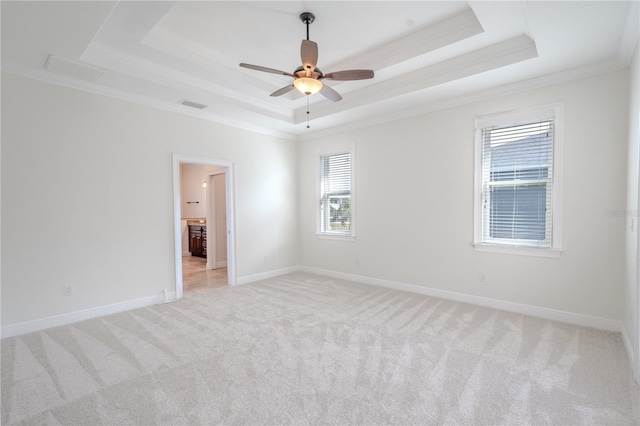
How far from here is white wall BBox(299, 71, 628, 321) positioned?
10.5ft

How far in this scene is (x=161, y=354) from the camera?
2775 mm

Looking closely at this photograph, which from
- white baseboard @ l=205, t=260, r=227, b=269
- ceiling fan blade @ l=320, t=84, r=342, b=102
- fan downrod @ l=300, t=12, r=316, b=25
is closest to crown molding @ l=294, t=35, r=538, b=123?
ceiling fan blade @ l=320, t=84, r=342, b=102

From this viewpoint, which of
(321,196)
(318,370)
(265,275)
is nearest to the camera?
(318,370)

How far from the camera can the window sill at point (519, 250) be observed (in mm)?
3506

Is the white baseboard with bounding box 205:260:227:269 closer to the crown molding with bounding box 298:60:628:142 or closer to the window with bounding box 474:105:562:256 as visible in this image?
the crown molding with bounding box 298:60:628:142

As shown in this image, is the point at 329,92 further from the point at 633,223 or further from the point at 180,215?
the point at 180,215

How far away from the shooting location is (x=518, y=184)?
3.77 meters

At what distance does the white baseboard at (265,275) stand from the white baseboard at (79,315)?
3.95ft

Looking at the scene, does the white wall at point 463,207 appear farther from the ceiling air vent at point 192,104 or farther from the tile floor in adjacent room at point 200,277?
the ceiling air vent at point 192,104

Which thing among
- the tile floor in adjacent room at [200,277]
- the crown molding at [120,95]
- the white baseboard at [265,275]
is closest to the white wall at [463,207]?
the white baseboard at [265,275]

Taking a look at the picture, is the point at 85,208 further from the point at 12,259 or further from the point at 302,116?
the point at 302,116

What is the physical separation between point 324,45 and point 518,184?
115 inches

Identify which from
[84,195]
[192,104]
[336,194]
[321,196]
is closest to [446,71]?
[336,194]

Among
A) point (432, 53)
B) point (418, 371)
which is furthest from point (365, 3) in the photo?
point (418, 371)
